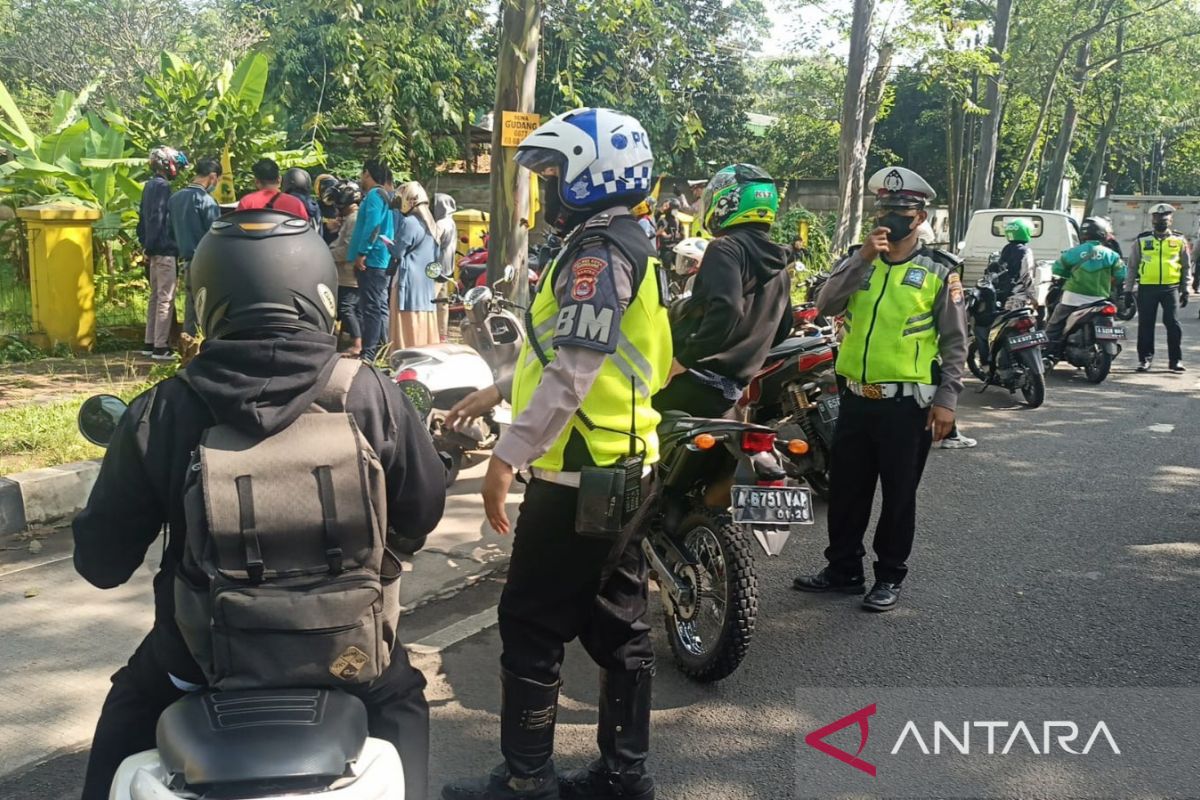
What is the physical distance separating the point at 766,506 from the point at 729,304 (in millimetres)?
996

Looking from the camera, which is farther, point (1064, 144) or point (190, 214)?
point (1064, 144)

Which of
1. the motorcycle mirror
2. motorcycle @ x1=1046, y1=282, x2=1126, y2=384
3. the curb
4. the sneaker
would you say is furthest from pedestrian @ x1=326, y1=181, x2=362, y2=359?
motorcycle @ x1=1046, y1=282, x2=1126, y2=384

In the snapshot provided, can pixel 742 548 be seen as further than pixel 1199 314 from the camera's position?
No

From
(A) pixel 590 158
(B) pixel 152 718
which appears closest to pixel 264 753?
(B) pixel 152 718

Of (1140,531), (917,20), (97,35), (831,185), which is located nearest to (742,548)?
(1140,531)

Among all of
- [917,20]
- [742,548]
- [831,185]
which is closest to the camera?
[742,548]

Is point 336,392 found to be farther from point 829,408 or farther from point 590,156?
point 829,408

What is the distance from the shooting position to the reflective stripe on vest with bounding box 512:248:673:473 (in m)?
2.95

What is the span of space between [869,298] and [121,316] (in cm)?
913

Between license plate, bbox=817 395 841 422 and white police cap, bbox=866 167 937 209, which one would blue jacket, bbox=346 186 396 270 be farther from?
white police cap, bbox=866 167 937 209

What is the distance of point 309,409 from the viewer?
198 centimetres

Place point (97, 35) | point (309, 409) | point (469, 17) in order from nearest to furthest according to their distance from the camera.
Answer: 1. point (309, 409)
2. point (469, 17)
3. point (97, 35)

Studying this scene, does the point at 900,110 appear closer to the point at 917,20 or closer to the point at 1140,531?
the point at 917,20

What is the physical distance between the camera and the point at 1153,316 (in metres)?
12.2
